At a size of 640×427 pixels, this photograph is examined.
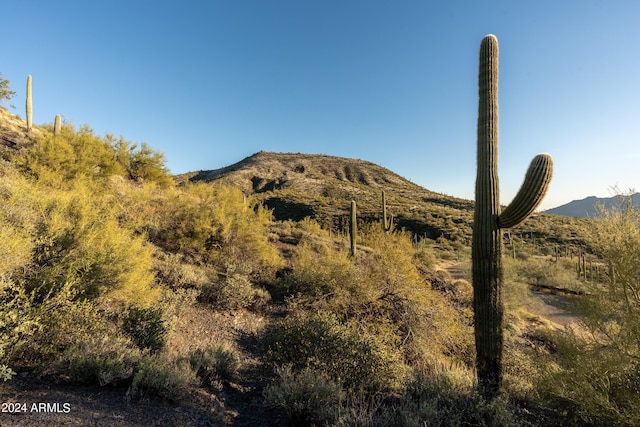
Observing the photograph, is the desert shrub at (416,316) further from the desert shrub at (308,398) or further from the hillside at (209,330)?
the desert shrub at (308,398)

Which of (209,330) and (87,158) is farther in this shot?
(87,158)

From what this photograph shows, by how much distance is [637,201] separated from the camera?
4434mm

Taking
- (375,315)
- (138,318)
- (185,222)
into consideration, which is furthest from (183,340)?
(185,222)

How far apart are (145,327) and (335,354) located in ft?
10.7

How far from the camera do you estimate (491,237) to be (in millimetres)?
4992

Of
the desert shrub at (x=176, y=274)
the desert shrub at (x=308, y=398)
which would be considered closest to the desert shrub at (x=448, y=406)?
the desert shrub at (x=308, y=398)

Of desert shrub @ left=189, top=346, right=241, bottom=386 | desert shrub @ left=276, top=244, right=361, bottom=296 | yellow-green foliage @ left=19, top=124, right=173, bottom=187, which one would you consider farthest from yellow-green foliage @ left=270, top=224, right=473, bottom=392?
yellow-green foliage @ left=19, top=124, right=173, bottom=187

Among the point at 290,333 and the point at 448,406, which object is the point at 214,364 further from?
the point at 448,406

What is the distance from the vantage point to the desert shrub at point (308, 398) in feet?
12.6

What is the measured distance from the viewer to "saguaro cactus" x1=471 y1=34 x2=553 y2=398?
477 centimetres

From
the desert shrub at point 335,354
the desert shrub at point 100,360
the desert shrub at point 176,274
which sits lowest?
the desert shrub at point 335,354

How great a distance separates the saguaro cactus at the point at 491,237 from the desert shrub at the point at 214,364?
4086 millimetres

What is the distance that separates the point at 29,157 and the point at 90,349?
31.7 feet

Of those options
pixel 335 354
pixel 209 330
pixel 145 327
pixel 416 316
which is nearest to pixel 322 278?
pixel 416 316
